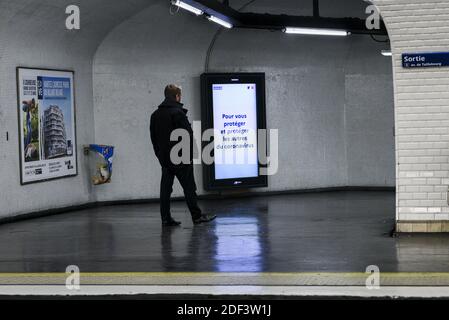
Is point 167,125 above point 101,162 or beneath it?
above

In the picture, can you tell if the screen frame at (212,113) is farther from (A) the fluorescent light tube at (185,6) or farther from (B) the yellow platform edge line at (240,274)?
(B) the yellow platform edge line at (240,274)

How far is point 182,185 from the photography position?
11.2 m

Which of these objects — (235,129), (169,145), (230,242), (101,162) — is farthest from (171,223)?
(235,129)

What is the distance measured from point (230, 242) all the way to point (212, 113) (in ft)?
17.9

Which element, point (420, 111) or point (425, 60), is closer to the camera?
point (425, 60)

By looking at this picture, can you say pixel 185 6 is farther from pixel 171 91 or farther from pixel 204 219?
pixel 204 219

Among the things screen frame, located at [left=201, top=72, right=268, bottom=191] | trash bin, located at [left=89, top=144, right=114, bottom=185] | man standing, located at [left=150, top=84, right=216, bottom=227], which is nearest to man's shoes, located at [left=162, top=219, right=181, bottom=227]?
man standing, located at [left=150, top=84, right=216, bottom=227]

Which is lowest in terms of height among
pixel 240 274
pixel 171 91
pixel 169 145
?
pixel 240 274

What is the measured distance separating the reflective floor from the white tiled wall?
51 cm

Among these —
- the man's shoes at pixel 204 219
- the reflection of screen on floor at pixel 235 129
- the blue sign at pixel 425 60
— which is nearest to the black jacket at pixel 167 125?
the man's shoes at pixel 204 219

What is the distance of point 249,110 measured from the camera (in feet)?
50.1

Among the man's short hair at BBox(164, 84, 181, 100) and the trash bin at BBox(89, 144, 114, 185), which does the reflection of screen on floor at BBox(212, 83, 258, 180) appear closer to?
the trash bin at BBox(89, 144, 114, 185)

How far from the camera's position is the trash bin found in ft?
45.6
